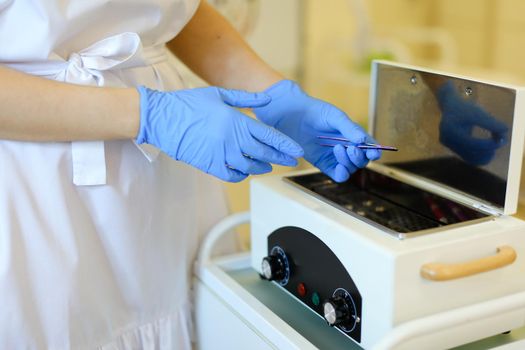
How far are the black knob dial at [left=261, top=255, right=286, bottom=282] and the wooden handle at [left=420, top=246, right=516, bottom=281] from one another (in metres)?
0.28

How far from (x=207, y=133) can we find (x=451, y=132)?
339mm

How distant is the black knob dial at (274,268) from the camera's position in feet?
3.44

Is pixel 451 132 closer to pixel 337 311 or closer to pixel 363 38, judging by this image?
pixel 337 311

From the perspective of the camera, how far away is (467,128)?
3.07 ft

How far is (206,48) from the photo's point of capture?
126cm

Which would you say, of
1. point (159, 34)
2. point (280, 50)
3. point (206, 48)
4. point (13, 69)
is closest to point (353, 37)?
point (280, 50)

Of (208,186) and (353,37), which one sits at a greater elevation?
(353,37)

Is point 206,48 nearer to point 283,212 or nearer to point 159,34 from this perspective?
point 159,34

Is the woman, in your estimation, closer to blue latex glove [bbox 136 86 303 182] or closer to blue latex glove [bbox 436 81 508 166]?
blue latex glove [bbox 136 86 303 182]

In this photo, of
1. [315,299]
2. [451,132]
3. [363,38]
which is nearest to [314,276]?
[315,299]

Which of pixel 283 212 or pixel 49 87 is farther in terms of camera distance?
pixel 283 212

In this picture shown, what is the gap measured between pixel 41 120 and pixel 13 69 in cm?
10

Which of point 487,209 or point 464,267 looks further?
point 487,209

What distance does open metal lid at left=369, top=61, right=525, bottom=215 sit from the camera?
875 millimetres
